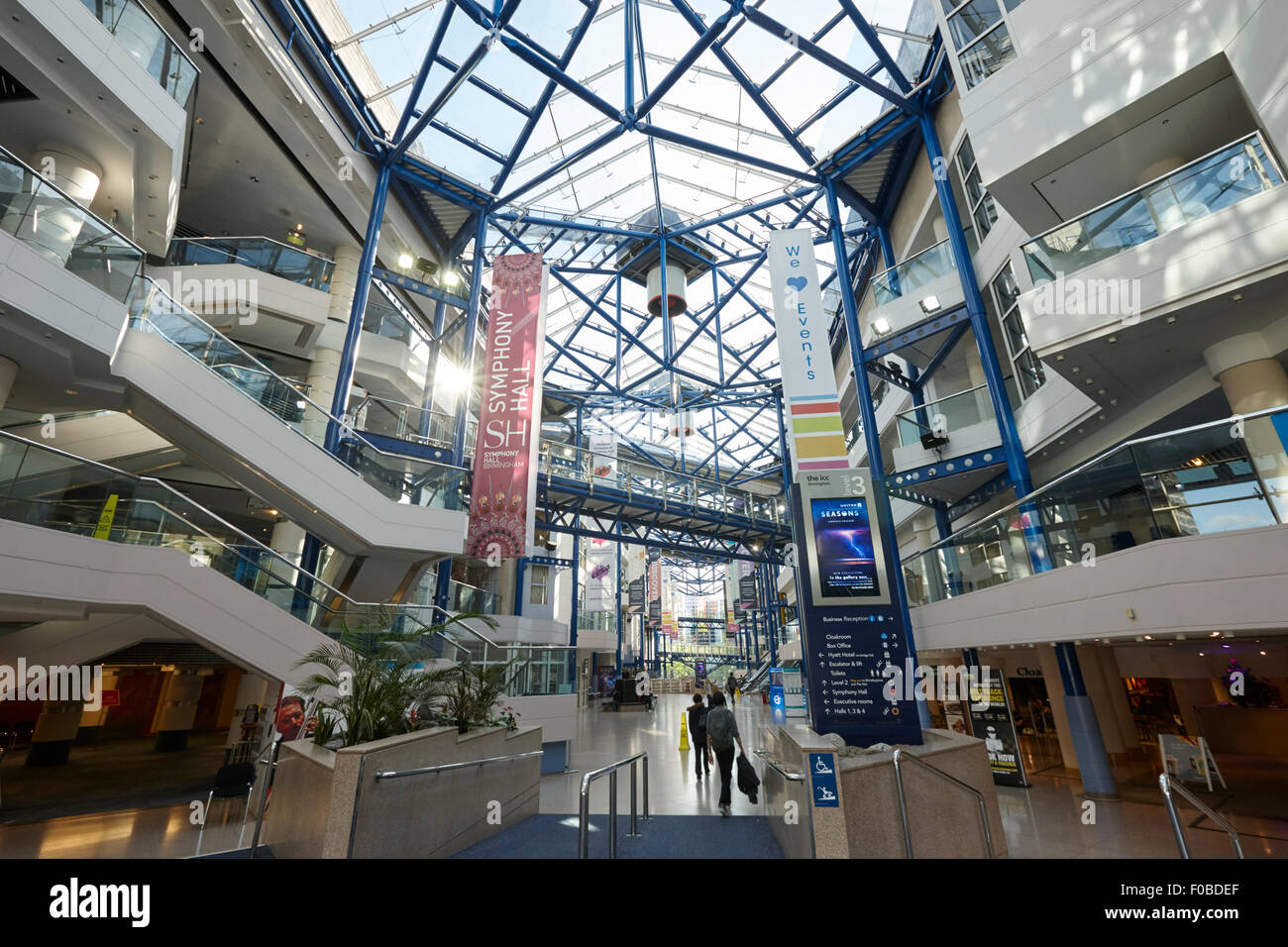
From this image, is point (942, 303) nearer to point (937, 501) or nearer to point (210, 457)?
point (937, 501)

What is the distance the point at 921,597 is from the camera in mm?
12656

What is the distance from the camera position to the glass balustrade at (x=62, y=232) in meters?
7.43

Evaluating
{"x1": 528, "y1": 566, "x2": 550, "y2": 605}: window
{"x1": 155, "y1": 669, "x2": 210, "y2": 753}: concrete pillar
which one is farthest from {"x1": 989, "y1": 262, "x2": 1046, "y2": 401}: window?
{"x1": 528, "y1": 566, "x2": 550, "y2": 605}: window

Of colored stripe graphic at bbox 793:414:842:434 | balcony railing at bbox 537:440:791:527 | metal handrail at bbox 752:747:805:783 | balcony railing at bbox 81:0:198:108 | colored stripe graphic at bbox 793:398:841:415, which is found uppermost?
balcony railing at bbox 81:0:198:108

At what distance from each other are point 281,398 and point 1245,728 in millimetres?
19645

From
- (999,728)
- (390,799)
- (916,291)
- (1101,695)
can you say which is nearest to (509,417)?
(390,799)

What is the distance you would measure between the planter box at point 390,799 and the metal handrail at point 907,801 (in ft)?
13.7

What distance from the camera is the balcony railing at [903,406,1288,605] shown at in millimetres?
5348

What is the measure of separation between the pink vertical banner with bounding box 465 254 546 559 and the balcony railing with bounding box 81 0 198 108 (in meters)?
7.11

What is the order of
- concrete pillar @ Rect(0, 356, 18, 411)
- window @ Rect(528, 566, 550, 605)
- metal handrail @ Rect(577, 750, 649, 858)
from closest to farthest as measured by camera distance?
1. metal handrail @ Rect(577, 750, 649, 858)
2. concrete pillar @ Rect(0, 356, 18, 411)
3. window @ Rect(528, 566, 550, 605)

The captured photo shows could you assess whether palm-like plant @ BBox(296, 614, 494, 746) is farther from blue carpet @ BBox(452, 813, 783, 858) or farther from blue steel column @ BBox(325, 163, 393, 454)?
blue steel column @ BBox(325, 163, 393, 454)

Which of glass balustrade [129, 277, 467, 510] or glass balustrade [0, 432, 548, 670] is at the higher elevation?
glass balustrade [129, 277, 467, 510]

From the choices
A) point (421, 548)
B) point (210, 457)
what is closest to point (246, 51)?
point (210, 457)

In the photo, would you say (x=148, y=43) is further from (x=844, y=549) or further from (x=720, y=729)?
(x=720, y=729)
